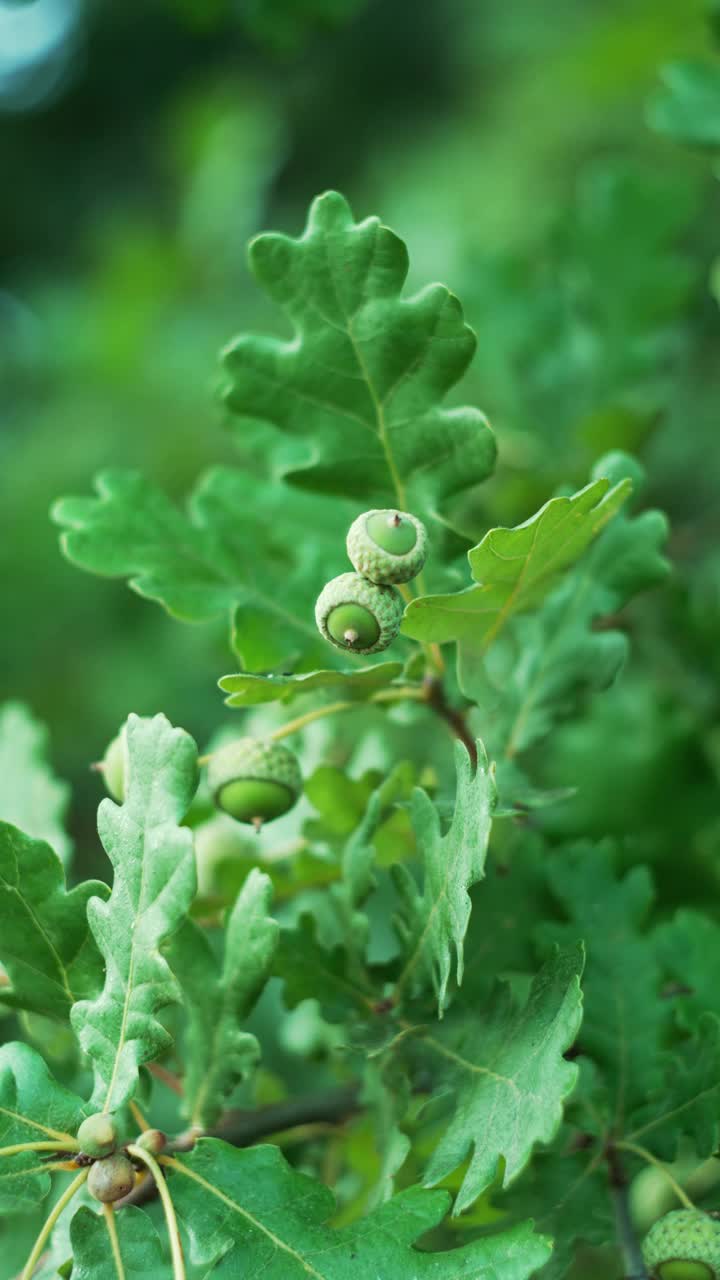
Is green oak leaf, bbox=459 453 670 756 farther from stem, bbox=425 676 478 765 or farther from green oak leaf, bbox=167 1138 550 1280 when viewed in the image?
green oak leaf, bbox=167 1138 550 1280

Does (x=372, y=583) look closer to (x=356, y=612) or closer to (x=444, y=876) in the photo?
(x=356, y=612)

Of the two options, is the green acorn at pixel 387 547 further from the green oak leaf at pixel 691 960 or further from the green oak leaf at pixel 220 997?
the green oak leaf at pixel 691 960

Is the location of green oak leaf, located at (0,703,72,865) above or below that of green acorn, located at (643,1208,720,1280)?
above

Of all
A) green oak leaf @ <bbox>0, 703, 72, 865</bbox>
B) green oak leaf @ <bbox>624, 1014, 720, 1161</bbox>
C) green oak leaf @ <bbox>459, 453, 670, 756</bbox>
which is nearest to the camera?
green oak leaf @ <bbox>624, 1014, 720, 1161</bbox>

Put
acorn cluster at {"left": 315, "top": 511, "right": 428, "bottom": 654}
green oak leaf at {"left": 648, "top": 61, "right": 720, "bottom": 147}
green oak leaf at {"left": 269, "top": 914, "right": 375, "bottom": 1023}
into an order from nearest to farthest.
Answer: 1. acorn cluster at {"left": 315, "top": 511, "right": 428, "bottom": 654}
2. green oak leaf at {"left": 269, "top": 914, "right": 375, "bottom": 1023}
3. green oak leaf at {"left": 648, "top": 61, "right": 720, "bottom": 147}

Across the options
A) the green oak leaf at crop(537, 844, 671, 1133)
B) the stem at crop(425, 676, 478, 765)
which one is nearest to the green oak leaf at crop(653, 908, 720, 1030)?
the green oak leaf at crop(537, 844, 671, 1133)
